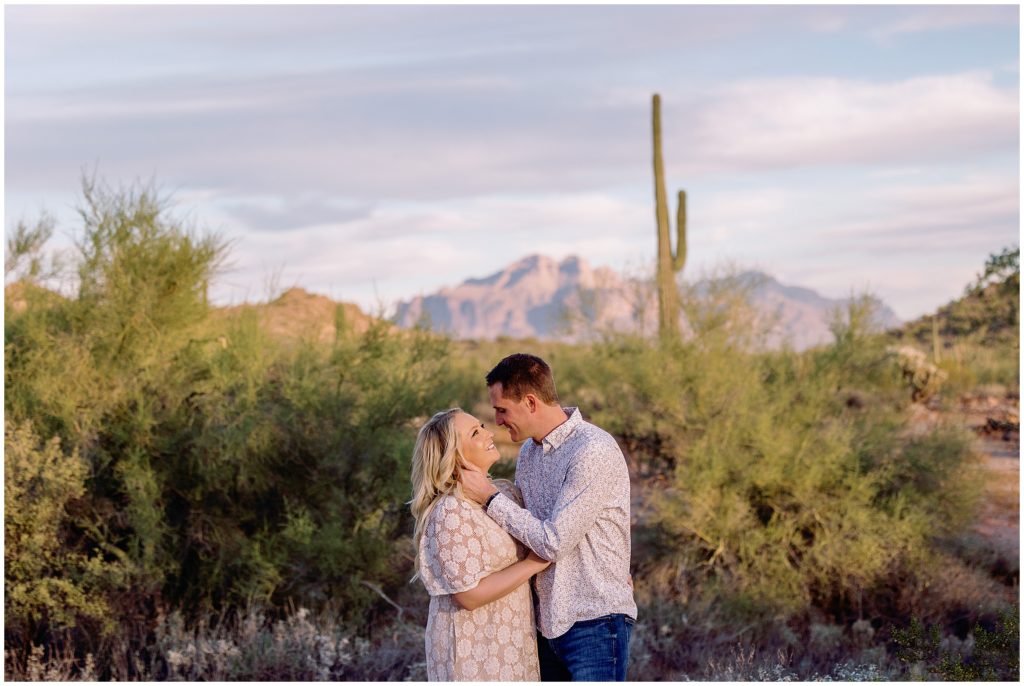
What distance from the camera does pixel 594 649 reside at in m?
4.14

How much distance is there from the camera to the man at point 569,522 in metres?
3.98

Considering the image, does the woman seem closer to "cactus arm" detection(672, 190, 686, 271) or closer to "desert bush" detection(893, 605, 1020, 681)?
"desert bush" detection(893, 605, 1020, 681)

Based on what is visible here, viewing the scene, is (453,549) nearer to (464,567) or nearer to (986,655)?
(464,567)

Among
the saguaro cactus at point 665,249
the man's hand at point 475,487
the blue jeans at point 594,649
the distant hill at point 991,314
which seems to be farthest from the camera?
the distant hill at point 991,314

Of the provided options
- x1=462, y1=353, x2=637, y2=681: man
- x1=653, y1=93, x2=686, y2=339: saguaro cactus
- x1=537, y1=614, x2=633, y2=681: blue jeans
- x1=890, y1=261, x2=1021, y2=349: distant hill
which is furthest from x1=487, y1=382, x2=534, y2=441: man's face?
x1=890, y1=261, x2=1021, y2=349: distant hill

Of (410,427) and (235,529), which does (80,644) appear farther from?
(410,427)

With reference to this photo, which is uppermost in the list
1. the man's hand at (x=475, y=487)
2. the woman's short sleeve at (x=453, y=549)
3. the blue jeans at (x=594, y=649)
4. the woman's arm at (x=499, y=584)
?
the man's hand at (x=475, y=487)

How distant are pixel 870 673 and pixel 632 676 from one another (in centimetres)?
286

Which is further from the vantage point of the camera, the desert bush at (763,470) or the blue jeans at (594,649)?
the desert bush at (763,470)

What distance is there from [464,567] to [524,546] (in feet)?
1.00

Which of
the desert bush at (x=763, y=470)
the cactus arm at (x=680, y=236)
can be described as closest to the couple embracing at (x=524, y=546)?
the desert bush at (x=763, y=470)

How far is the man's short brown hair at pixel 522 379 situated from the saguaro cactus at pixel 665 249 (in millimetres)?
10923

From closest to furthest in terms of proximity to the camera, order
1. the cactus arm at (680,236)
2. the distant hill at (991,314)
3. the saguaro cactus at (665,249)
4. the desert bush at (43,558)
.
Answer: the desert bush at (43,558) < the saguaro cactus at (665,249) < the cactus arm at (680,236) < the distant hill at (991,314)

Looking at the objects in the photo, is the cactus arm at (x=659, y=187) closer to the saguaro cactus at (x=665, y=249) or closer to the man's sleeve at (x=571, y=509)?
the saguaro cactus at (x=665, y=249)
